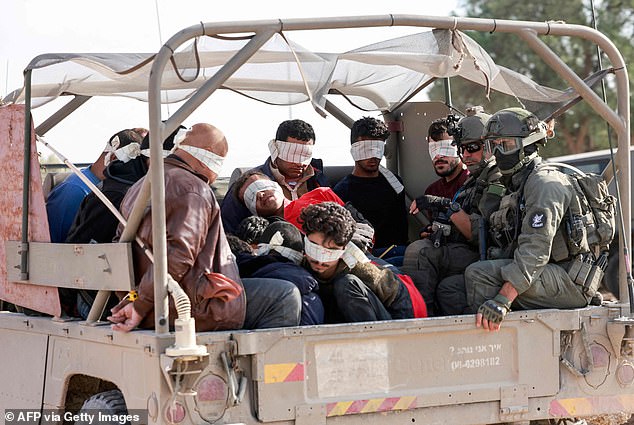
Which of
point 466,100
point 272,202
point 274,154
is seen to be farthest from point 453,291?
point 466,100

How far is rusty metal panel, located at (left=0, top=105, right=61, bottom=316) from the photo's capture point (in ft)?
19.4

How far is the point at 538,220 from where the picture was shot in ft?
18.5

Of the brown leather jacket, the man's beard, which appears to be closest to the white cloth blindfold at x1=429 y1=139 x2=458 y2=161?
the man's beard

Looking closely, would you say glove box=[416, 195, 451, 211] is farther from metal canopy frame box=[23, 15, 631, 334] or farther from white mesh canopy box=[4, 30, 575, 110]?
metal canopy frame box=[23, 15, 631, 334]

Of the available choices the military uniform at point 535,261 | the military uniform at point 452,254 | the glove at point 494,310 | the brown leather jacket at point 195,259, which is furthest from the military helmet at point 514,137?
the brown leather jacket at point 195,259

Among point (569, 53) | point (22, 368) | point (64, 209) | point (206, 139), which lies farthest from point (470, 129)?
point (569, 53)

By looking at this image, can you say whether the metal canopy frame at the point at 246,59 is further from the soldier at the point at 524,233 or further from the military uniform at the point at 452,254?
the military uniform at the point at 452,254

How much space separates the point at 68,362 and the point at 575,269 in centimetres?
262

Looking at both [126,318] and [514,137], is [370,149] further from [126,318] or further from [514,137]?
[126,318]

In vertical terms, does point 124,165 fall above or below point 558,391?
above

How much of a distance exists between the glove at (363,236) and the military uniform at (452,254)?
0.26 meters

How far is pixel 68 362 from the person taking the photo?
5.70m

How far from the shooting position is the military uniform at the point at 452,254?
614 cm

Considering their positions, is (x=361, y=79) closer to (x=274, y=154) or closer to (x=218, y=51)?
(x=274, y=154)
